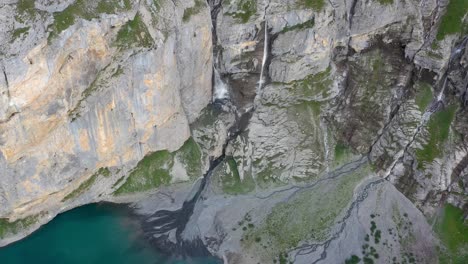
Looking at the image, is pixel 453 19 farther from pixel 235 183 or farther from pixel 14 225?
pixel 14 225

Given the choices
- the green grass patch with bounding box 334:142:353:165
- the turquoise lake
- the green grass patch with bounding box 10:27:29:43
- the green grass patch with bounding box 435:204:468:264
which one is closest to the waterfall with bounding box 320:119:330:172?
the green grass patch with bounding box 334:142:353:165

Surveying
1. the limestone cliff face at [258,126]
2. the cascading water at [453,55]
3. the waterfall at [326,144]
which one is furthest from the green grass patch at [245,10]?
the cascading water at [453,55]

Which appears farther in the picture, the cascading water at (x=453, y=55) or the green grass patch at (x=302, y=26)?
the green grass patch at (x=302, y=26)

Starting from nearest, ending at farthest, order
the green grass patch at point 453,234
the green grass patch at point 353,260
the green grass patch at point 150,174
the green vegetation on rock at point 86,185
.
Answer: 1. the green grass patch at point 453,234
2. the green grass patch at point 353,260
3. the green vegetation on rock at point 86,185
4. the green grass patch at point 150,174

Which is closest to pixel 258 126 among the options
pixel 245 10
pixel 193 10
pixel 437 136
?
pixel 245 10

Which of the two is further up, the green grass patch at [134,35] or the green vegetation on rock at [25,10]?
the green vegetation on rock at [25,10]

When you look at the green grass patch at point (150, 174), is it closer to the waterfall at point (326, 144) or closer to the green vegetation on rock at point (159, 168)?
the green vegetation on rock at point (159, 168)
